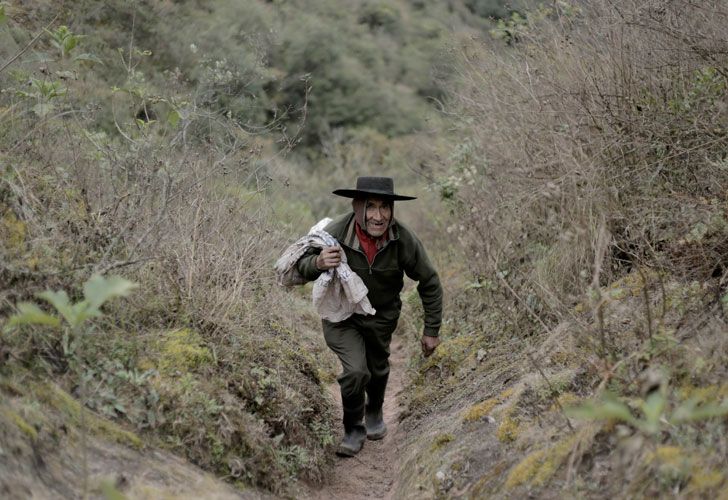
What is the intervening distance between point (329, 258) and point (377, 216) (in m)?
0.55

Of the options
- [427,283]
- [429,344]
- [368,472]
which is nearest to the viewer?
[368,472]

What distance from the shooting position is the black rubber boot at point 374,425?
7039mm

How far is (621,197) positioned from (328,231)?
7.91 feet

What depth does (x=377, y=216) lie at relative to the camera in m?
6.18

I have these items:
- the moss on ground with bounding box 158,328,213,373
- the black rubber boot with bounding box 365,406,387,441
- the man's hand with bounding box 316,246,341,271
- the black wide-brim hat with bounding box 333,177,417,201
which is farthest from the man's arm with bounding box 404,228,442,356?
the moss on ground with bounding box 158,328,213,373

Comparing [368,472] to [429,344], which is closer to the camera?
[368,472]

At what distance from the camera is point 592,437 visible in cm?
396

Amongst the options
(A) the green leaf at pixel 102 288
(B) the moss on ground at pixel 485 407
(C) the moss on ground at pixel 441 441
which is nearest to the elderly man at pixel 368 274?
(C) the moss on ground at pixel 441 441

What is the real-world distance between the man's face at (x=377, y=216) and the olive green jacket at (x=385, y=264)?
99 millimetres

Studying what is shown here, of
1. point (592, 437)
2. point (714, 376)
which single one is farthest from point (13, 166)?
point (714, 376)

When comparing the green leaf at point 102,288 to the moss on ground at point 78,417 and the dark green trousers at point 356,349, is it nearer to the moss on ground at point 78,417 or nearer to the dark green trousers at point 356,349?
the moss on ground at point 78,417

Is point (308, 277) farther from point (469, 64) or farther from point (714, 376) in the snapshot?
point (469, 64)

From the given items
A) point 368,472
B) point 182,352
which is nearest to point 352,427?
Answer: point 368,472

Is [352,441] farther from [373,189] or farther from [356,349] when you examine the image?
[373,189]
